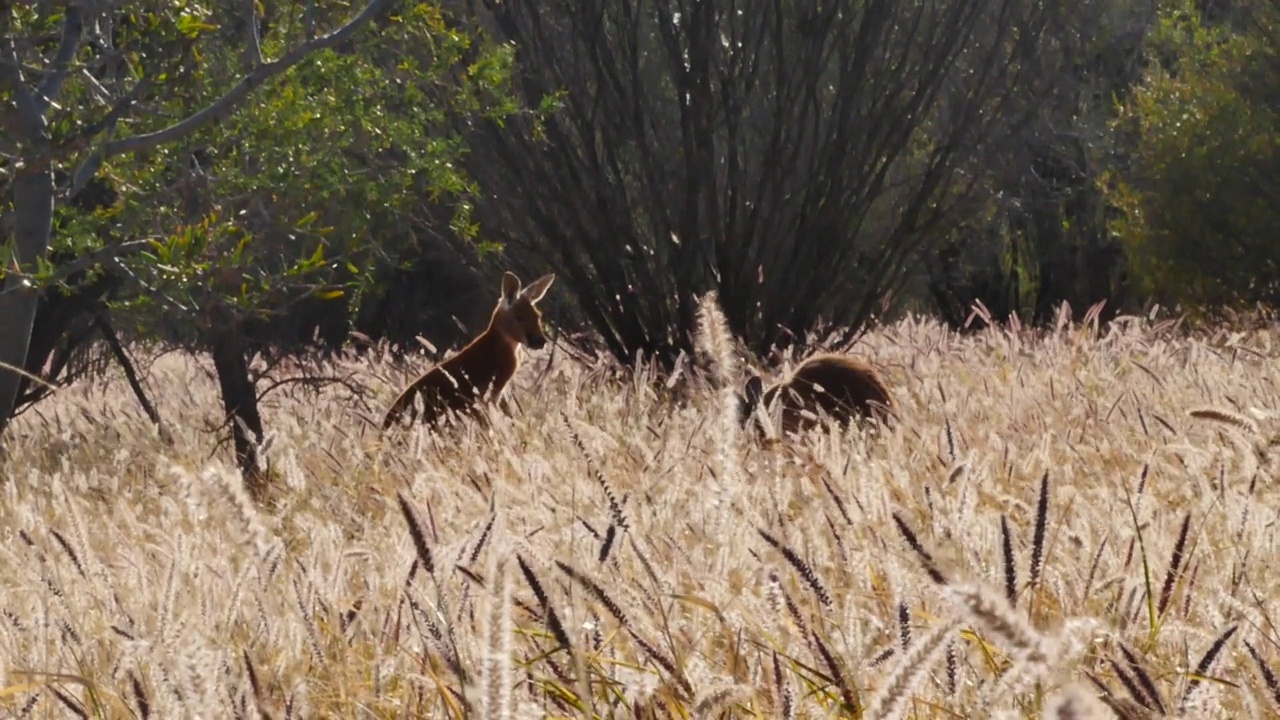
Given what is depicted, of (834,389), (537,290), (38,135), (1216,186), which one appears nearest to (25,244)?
(38,135)

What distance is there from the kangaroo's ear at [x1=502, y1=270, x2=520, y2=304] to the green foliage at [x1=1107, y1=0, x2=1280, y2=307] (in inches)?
363

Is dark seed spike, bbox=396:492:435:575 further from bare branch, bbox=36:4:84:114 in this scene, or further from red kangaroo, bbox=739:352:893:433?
bare branch, bbox=36:4:84:114

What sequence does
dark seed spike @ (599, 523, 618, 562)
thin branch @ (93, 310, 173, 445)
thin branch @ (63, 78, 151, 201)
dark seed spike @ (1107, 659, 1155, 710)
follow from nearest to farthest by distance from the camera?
dark seed spike @ (1107, 659, 1155, 710)
dark seed spike @ (599, 523, 618, 562)
thin branch @ (63, 78, 151, 201)
thin branch @ (93, 310, 173, 445)

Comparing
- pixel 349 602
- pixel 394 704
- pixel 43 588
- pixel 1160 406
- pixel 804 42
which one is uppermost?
pixel 804 42

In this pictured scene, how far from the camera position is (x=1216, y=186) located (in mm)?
15289

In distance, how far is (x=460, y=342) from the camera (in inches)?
763

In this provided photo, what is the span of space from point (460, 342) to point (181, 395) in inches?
335

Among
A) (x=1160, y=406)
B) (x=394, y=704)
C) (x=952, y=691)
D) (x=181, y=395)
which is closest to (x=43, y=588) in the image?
(x=394, y=704)

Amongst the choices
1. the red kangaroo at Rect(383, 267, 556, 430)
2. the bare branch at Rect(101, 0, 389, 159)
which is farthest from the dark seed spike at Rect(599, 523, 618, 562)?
the bare branch at Rect(101, 0, 389, 159)

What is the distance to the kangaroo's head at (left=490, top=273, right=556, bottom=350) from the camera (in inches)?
301

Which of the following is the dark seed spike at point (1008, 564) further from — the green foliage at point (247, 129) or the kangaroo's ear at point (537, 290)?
the kangaroo's ear at point (537, 290)

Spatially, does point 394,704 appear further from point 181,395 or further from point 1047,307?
point 1047,307

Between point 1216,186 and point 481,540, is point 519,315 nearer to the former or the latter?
point 481,540

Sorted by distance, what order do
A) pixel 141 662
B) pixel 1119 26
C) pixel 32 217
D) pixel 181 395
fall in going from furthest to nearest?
pixel 1119 26
pixel 181 395
pixel 32 217
pixel 141 662
